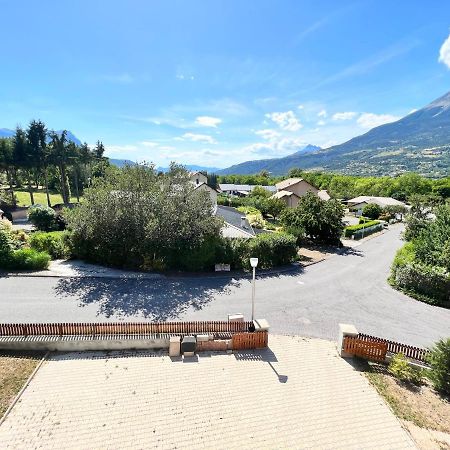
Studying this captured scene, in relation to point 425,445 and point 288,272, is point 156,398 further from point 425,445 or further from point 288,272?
point 288,272

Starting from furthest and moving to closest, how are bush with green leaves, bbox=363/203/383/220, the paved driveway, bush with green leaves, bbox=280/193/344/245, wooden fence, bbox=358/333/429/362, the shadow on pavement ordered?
bush with green leaves, bbox=363/203/383/220
bush with green leaves, bbox=280/193/344/245
the shadow on pavement
wooden fence, bbox=358/333/429/362
the paved driveway

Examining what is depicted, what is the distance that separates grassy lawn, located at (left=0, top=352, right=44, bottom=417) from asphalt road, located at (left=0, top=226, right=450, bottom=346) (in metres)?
2.93

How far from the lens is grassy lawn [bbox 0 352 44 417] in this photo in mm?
9172

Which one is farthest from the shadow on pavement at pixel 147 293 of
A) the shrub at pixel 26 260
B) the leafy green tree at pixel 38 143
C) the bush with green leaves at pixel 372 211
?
the bush with green leaves at pixel 372 211

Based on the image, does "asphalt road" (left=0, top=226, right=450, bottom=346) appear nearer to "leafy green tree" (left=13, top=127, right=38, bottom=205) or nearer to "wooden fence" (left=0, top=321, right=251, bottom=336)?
"wooden fence" (left=0, top=321, right=251, bottom=336)

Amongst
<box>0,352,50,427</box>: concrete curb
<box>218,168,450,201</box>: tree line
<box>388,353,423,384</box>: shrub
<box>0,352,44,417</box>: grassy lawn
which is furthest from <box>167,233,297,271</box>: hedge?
<box>218,168,450,201</box>: tree line

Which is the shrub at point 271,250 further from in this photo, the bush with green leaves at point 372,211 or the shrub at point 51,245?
the bush with green leaves at point 372,211

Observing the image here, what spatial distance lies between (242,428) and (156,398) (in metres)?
2.94

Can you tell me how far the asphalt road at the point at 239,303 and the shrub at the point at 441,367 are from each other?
357cm

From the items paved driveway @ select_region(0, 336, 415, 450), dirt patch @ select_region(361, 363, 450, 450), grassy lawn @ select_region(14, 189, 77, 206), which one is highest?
grassy lawn @ select_region(14, 189, 77, 206)

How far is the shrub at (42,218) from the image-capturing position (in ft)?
104

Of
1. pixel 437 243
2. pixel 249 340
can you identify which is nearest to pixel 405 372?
pixel 249 340

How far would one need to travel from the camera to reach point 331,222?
3064 cm

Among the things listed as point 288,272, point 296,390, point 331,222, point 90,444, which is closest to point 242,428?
point 296,390
